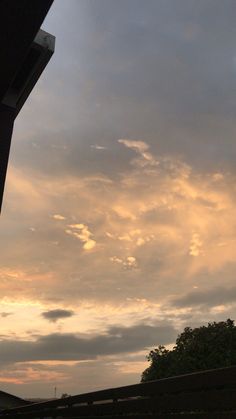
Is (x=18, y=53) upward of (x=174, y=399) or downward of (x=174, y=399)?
upward

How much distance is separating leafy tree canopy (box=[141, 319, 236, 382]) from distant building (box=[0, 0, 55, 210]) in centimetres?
2926

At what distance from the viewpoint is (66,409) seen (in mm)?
10188

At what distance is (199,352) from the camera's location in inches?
1604

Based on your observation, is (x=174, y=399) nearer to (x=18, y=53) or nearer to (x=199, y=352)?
(x=18, y=53)

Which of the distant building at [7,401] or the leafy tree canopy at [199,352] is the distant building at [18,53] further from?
the leafy tree canopy at [199,352]

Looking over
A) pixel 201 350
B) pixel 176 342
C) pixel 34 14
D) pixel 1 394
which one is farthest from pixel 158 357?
pixel 34 14

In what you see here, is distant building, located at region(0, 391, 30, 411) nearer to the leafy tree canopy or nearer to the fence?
the fence

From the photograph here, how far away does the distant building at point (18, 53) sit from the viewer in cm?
1123

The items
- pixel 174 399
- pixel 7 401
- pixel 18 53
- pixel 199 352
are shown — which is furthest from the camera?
pixel 199 352

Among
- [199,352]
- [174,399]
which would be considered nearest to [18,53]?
[174,399]

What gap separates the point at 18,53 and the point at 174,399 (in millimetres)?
10476

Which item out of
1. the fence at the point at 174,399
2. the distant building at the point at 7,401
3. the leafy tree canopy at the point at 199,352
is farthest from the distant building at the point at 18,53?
the leafy tree canopy at the point at 199,352

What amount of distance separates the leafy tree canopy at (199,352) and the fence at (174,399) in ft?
107

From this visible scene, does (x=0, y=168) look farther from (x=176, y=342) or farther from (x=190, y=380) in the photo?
(x=176, y=342)
